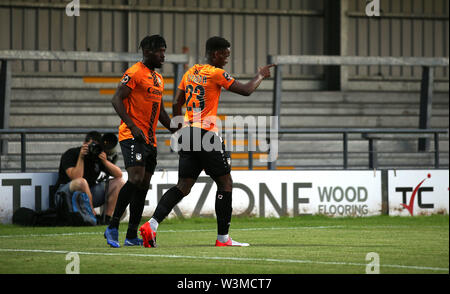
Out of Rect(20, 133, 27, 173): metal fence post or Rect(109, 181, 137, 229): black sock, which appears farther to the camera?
Rect(20, 133, 27, 173): metal fence post

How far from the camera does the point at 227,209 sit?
912 cm

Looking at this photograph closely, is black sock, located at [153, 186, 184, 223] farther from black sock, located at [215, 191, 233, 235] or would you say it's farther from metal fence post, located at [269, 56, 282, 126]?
metal fence post, located at [269, 56, 282, 126]

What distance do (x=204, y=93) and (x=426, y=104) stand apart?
8.69 meters

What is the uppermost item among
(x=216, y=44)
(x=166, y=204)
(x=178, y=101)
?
(x=216, y=44)

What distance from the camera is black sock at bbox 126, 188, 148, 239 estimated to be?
9172 millimetres

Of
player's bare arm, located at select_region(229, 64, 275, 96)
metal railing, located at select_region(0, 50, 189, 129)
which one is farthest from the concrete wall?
player's bare arm, located at select_region(229, 64, 275, 96)

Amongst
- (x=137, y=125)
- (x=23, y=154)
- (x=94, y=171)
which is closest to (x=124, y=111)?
(x=137, y=125)

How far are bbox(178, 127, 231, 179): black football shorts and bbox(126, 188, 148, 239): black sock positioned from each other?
0.47 m

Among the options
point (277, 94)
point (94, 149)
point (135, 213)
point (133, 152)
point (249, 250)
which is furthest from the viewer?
point (277, 94)

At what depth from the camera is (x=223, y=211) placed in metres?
9.10

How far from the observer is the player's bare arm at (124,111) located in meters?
8.79

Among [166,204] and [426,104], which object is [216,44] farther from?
[426,104]

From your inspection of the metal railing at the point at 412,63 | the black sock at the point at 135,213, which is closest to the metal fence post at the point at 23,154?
the black sock at the point at 135,213
